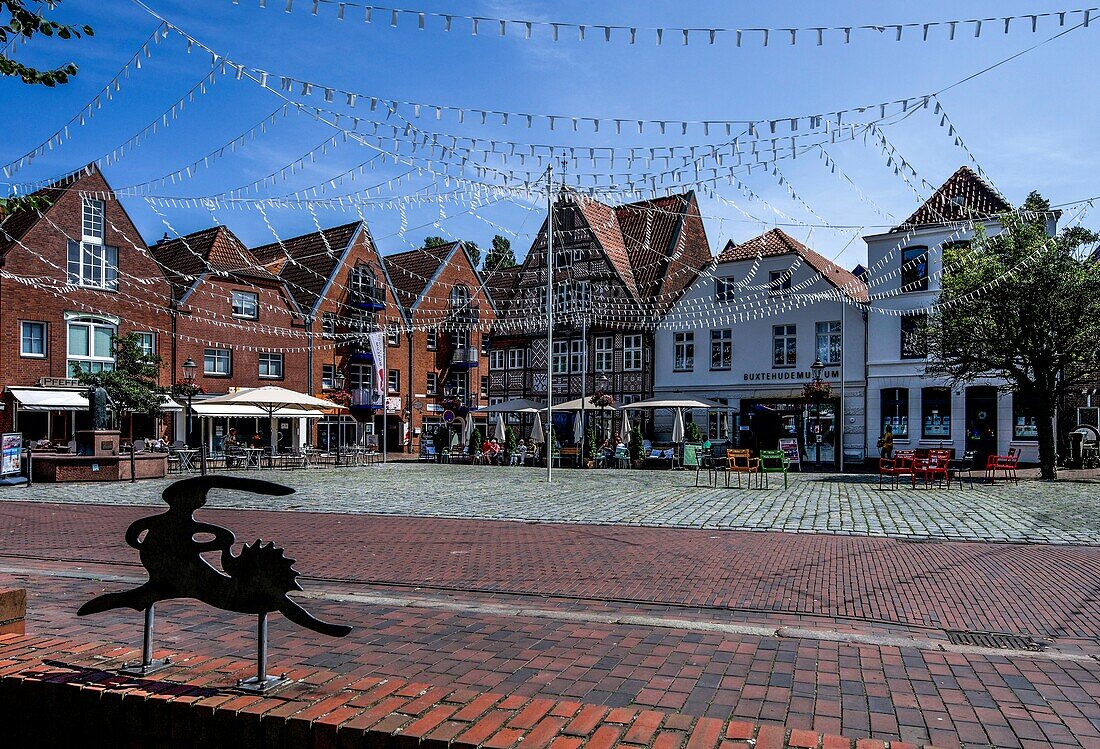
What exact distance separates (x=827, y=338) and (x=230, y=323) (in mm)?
26898

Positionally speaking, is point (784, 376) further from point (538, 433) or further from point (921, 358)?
point (538, 433)

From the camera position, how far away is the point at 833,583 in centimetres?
757

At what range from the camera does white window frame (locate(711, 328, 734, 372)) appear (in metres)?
38.3

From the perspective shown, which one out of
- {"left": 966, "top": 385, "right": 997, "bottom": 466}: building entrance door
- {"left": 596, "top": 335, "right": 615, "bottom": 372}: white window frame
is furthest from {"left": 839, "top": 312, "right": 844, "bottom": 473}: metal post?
{"left": 596, "top": 335, "right": 615, "bottom": 372}: white window frame

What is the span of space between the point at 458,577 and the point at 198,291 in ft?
118

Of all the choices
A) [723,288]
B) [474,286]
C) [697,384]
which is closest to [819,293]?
[723,288]

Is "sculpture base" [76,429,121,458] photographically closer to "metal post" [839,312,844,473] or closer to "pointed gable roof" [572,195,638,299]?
"pointed gable roof" [572,195,638,299]

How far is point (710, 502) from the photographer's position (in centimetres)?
1535

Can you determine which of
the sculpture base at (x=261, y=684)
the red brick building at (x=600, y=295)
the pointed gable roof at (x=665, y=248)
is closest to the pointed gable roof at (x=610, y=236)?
the red brick building at (x=600, y=295)

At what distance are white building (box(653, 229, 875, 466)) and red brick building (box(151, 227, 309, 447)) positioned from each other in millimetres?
18469

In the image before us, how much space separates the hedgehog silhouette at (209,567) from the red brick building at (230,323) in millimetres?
37490

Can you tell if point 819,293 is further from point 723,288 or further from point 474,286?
point 474,286

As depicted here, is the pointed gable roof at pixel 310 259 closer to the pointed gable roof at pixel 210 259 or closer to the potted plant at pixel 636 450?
the pointed gable roof at pixel 210 259

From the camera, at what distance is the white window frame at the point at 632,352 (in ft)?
136
